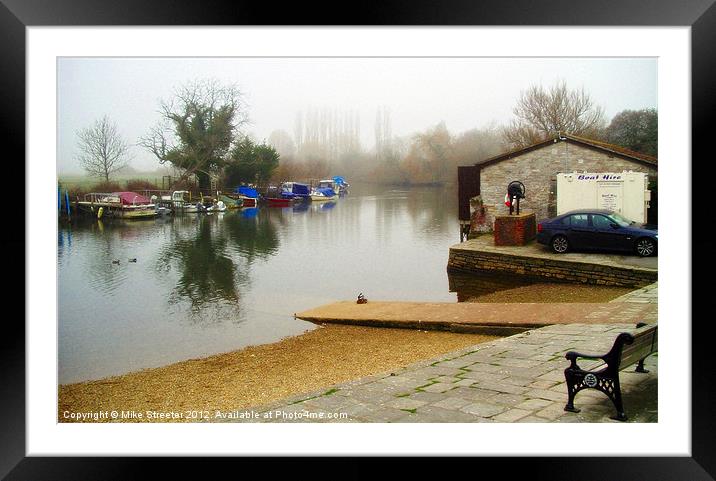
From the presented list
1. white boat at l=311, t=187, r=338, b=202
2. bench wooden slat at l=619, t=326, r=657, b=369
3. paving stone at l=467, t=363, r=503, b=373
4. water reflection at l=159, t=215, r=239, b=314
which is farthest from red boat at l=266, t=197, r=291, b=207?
bench wooden slat at l=619, t=326, r=657, b=369

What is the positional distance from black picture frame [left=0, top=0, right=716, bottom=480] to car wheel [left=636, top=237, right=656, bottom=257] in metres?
2.29

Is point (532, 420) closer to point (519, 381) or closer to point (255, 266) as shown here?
point (519, 381)

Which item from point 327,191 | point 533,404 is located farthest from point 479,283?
point 533,404

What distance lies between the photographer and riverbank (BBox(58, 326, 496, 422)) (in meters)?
4.81

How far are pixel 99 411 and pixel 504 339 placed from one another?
12.3 ft

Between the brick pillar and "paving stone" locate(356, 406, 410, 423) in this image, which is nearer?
"paving stone" locate(356, 406, 410, 423)

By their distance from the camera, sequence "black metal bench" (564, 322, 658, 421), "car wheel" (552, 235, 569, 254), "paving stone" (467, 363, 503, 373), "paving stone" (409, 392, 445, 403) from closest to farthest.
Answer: "black metal bench" (564, 322, 658, 421), "paving stone" (409, 392, 445, 403), "paving stone" (467, 363, 503, 373), "car wheel" (552, 235, 569, 254)

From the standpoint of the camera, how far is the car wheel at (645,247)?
622 cm

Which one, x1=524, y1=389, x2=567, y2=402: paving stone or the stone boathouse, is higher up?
the stone boathouse

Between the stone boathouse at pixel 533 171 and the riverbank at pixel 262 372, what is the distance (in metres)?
1.71

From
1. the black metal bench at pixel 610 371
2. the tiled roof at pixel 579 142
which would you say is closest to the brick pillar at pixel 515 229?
the tiled roof at pixel 579 142

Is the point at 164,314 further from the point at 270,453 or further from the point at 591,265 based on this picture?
the point at 591,265

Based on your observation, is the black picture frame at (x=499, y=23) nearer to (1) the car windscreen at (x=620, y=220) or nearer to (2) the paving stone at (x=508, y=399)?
(2) the paving stone at (x=508, y=399)

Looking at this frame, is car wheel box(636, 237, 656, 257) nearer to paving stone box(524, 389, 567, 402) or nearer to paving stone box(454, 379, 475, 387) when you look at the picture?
paving stone box(524, 389, 567, 402)
